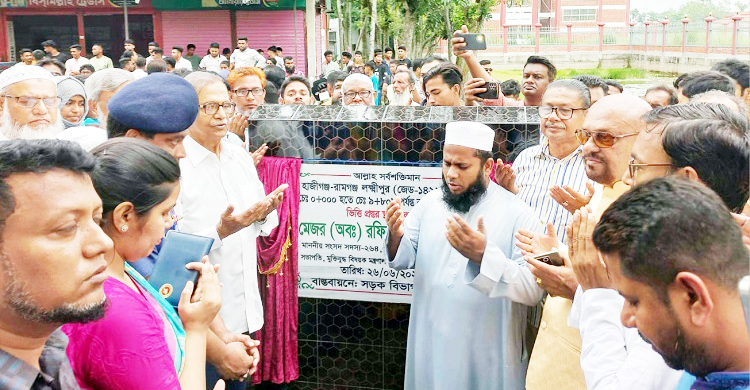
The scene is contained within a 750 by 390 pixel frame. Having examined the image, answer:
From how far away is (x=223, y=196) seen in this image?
3.18m

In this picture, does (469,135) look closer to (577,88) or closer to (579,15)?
(577,88)

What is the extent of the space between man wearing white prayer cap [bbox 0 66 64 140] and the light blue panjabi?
2160 millimetres

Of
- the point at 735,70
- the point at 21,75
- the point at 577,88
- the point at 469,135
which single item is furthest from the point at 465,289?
the point at 735,70

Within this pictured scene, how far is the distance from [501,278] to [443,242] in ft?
1.38

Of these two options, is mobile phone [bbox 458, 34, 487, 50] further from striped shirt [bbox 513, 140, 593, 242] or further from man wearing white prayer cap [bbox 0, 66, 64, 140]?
man wearing white prayer cap [bbox 0, 66, 64, 140]

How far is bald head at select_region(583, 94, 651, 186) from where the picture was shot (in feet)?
9.24

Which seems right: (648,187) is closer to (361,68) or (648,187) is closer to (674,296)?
(674,296)

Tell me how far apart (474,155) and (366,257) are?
880 mm

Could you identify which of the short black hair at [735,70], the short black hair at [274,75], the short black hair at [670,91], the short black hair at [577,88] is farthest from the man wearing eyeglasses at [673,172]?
the short black hair at [274,75]

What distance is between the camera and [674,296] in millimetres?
1346

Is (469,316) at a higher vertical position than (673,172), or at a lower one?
lower

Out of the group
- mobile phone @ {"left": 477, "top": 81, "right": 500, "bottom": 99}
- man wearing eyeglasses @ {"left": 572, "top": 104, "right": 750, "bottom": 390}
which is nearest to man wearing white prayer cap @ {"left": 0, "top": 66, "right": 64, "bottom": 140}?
mobile phone @ {"left": 477, "top": 81, "right": 500, "bottom": 99}

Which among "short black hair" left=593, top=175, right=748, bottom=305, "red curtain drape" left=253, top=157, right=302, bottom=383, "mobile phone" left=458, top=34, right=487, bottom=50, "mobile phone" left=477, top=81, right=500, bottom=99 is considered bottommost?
"red curtain drape" left=253, top=157, right=302, bottom=383

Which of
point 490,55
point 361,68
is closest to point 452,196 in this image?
point 361,68
